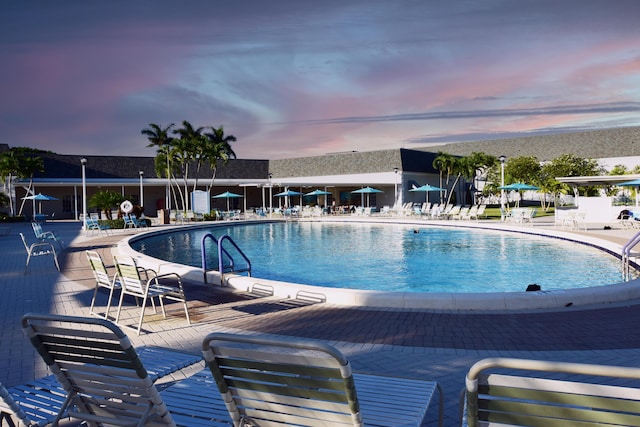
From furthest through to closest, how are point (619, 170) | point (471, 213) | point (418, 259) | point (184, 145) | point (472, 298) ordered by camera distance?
1. point (619, 170)
2. point (184, 145)
3. point (471, 213)
4. point (418, 259)
5. point (472, 298)

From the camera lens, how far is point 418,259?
46.3 feet

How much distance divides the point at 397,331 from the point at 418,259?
868 cm

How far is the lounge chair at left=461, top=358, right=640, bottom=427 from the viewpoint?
1.57m

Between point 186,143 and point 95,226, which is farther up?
point 186,143

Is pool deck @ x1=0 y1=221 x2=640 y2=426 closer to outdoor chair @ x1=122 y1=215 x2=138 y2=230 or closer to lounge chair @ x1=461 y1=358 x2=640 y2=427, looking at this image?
lounge chair @ x1=461 y1=358 x2=640 y2=427

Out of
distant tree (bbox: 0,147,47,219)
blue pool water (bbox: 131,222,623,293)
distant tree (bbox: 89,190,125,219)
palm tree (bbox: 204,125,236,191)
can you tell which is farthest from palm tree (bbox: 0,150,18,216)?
blue pool water (bbox: 131,222,623,293)

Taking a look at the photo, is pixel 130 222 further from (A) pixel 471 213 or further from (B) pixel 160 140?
(A) pixel 471 213

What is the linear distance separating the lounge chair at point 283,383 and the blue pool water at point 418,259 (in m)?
8.42

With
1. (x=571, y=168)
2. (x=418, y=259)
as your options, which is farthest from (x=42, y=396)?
(x=571, y=168)

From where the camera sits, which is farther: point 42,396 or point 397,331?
point 397,331

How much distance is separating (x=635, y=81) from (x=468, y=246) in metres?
18.7

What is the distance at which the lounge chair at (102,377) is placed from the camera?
234 cm

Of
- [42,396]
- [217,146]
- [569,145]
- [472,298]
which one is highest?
[569,145]

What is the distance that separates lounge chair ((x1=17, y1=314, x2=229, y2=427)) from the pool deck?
1.92 m
